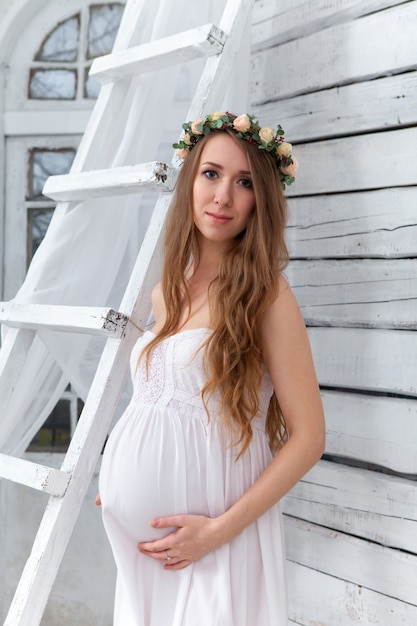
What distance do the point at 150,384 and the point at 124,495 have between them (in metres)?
0.23

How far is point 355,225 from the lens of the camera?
189 cm

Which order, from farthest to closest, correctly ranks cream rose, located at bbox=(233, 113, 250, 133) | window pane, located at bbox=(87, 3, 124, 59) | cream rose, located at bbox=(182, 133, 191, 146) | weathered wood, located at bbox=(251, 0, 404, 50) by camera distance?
window pane, located at bbox=(87, 3, 124, 59)
weathered wood, located at bbox=(251, 0, 404, 50)
cream rose, located at bbox=(182, 133, 191, 146)
cream rose, located at bbox=(233, 113, 250, 133)

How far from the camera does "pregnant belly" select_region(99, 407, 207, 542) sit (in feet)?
4.95

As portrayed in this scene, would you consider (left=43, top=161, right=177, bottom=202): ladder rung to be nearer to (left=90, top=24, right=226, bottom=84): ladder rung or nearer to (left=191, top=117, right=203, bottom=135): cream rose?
(left=191, top=117, right=203, bottom=135): cream rose

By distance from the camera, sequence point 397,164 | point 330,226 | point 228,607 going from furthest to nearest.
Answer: point 330,226, point 397,164, point 228,607

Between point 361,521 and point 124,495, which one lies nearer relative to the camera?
point 124,495

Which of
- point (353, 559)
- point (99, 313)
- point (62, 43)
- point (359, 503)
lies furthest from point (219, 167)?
point (62, 43)

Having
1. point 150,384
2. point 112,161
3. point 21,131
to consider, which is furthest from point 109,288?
point 21,131

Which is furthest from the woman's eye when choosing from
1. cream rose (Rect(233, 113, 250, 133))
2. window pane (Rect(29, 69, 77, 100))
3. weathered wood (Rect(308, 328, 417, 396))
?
window pane (Rect(29, 69, 77, 100))

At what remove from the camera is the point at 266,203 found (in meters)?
1.59

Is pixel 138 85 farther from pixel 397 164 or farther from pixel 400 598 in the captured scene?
pixel 400 598

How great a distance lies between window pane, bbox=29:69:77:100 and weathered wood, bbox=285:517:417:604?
6.47 ft

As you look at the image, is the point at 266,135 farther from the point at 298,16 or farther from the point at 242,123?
the point at 298,16

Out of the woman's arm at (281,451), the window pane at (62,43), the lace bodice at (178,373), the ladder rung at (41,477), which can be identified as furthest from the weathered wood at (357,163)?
the window pane at (62,43)
